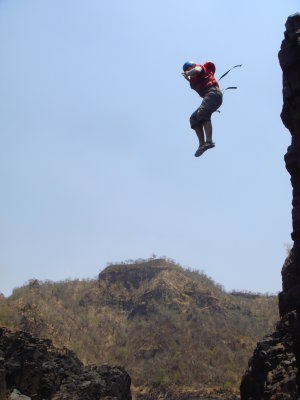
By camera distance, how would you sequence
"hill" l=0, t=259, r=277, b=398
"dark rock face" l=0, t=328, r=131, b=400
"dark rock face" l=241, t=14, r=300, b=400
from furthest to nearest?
"hill" l=0, t=259, r=277, b=398 → "dark rock face" l=0, t=328, r=131, b=400 → "dark rock face" l=241, t=14, r=300, b=400

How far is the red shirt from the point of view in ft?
30.3

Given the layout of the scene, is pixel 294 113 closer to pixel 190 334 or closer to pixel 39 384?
pixel 39 384

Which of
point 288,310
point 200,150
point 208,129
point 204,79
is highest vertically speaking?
point 204,79

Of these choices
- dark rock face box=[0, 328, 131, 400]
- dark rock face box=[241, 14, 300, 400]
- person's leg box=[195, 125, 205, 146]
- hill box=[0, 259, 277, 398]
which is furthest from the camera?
hill box=[0, 259, 277, 398]

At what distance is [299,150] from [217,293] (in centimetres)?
5523

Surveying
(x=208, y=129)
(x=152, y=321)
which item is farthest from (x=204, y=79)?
(x=152, y=321)

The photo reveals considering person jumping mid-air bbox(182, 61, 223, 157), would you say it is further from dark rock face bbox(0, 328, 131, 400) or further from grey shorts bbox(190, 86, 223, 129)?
dark rock face bbox(0, 328, 131, 400)

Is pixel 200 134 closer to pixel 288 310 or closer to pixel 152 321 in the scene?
pixel 288 310

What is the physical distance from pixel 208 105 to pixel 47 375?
1957cm

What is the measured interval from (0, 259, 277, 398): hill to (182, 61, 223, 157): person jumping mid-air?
3319 centimetres

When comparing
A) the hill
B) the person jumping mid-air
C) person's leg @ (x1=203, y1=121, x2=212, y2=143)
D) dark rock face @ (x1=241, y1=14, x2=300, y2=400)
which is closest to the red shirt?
the person jumping mid-air

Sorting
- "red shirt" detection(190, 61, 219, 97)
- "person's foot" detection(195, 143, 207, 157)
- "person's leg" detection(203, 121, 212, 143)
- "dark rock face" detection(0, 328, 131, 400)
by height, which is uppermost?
"red shirt" detection(190, 61, 219, 97)

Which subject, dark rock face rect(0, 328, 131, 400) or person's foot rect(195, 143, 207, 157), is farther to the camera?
dark rock face rect(0, 328, 131, 400)

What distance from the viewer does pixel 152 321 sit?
50.4 metres
